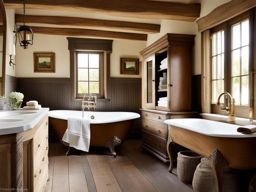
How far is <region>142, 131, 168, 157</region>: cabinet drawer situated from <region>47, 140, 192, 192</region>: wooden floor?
149 millimetres

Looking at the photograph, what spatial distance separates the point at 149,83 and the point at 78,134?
155 cm

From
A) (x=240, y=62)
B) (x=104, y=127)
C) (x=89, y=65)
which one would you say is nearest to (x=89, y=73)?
(x=89, y=65)

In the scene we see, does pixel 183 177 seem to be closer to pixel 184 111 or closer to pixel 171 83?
pixel 184 111

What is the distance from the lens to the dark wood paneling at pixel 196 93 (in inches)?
147

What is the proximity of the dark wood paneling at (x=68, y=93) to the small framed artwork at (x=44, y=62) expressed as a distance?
0.22m

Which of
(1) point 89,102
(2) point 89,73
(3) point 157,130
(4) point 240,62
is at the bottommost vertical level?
(3) point 157,130

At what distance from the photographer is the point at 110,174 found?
3262 millimetres

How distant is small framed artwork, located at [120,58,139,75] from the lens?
5805 millimetres

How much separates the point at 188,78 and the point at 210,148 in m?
1.70

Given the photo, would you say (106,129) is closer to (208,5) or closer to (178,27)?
(178,27)

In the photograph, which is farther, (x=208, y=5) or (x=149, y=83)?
(x=149, y=83)

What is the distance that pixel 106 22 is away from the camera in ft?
15.0

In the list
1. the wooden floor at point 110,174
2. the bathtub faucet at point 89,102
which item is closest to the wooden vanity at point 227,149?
the wooden floor at point 110,174

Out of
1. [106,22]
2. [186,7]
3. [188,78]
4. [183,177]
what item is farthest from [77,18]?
[183,177]
